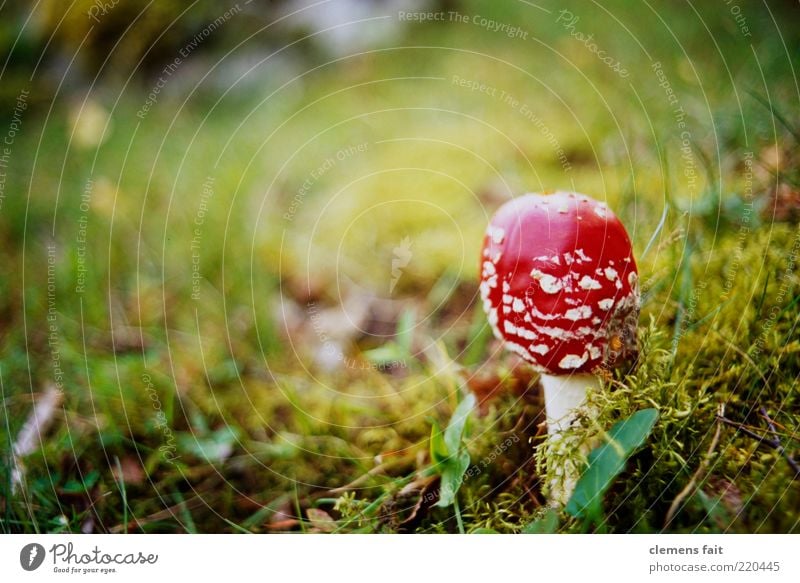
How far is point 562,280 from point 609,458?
28 centimetres

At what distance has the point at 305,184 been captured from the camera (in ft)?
5.72

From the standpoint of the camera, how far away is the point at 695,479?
32.9 inches

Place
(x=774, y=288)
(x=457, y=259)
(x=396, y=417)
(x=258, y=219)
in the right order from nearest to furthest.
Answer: (x=774, y=288)
(x=396, y=417)
(x=457, y=259)
(x=258, y=219)

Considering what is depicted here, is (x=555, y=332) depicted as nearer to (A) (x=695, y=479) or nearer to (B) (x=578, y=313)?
(B) (x=578, y=313)

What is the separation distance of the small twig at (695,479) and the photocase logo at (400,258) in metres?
0.78

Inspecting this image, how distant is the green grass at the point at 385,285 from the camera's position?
36.4 inches

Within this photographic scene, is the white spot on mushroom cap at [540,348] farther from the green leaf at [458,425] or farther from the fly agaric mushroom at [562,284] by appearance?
the green leaf at [458,425]

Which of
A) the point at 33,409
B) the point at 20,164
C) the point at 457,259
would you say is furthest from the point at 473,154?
the point at 20,164
